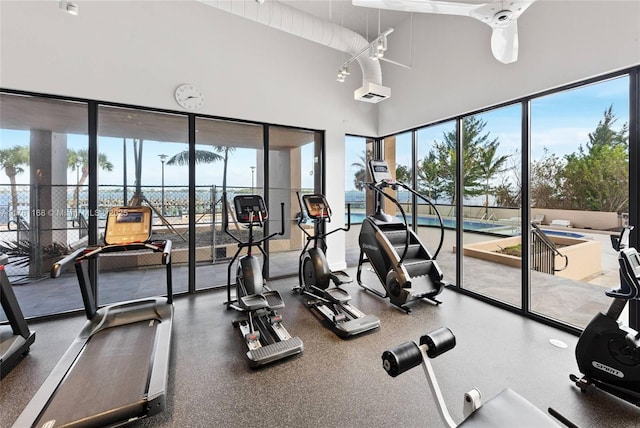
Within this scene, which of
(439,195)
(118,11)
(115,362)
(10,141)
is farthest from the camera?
(439,195)

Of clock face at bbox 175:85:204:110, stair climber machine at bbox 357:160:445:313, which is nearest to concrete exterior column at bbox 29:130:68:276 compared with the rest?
clock face at bbox 175:85:204:110

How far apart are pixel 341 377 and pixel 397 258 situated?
1.73 meters

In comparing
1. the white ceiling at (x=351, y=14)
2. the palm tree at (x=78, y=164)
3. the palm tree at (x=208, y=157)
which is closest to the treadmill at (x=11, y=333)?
the palm tree at (x=78, y=164)

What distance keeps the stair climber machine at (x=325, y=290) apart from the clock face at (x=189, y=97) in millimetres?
2021

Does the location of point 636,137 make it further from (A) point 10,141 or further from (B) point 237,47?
(A) point 10,141

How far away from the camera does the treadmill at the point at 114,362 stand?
182 cm

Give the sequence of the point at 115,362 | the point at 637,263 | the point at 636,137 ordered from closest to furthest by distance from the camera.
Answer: the point at 637,263, the point at 115,362, the point at 636,137

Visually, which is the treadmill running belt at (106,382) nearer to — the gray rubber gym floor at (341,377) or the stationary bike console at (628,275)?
the gray rubber gym floor at (341,377)

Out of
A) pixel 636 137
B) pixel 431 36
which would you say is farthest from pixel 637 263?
pixel 431 36

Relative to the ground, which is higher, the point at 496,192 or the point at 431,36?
the point at 431,36

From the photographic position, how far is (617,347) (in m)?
2.09

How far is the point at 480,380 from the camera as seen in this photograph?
234 cm

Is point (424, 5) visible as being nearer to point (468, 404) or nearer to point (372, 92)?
point (372, 92)

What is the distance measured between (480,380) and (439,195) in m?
3.04
